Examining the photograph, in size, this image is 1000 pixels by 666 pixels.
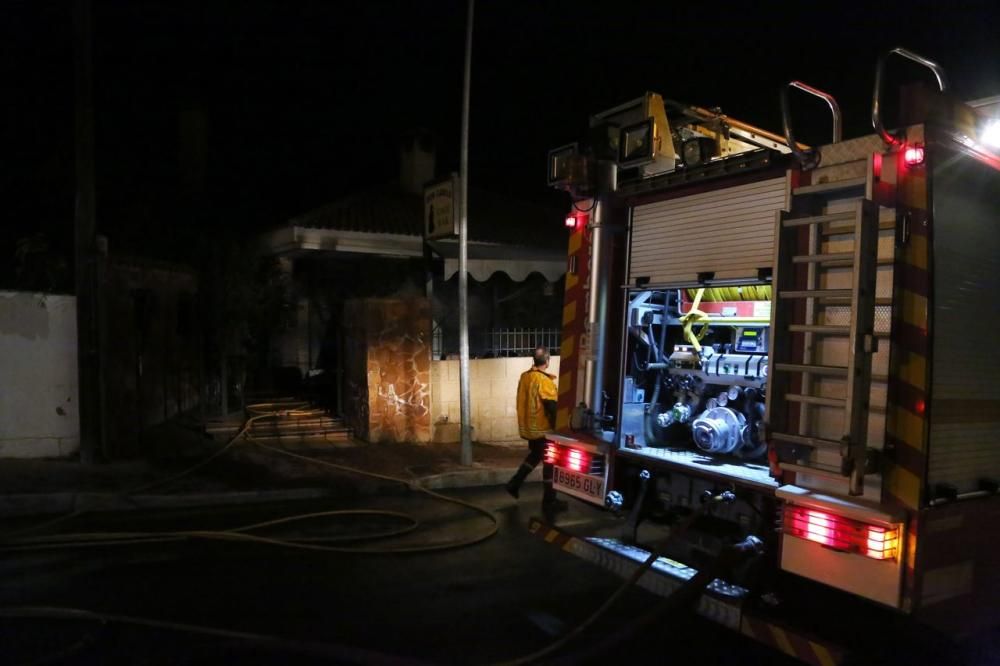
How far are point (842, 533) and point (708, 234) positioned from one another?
1950mm

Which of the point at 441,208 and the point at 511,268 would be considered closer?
the point at 441,208

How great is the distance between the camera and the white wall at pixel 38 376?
28.5ft

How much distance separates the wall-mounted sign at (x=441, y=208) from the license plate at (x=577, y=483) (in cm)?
483

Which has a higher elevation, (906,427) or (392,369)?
(906,427)

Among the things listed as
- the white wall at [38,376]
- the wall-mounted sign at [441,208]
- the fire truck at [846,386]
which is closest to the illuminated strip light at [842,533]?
the fire truck at [846,386]

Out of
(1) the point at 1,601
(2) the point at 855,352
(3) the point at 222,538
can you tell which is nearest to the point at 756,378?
(2) the point at 855,352

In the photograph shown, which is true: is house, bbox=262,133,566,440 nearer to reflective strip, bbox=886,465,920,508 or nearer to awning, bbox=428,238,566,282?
awning, bbox=428,238,566,282

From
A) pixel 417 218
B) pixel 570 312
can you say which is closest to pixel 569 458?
pixel 570 312

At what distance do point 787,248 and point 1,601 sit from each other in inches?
212

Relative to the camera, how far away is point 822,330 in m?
3.61

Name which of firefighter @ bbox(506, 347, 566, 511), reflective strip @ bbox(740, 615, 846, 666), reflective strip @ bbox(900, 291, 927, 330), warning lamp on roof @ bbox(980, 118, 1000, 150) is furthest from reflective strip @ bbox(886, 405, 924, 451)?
firefighter @ bbox(506, 347, 566, 511)

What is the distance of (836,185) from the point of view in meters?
3.69

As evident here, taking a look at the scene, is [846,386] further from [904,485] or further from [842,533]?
[842,533]

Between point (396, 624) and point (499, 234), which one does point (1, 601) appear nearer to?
point (396, 624)
